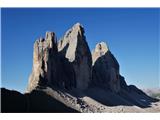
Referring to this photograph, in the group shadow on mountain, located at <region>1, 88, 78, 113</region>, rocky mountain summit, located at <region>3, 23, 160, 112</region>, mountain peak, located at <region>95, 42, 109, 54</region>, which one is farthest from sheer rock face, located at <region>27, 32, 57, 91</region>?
mountain peak, located at <region>95, 42, 109, 54</region>

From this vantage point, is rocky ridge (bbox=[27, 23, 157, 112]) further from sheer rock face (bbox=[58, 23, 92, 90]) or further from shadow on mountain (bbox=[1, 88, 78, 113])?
shadow on mountain (bbox=[1, 88, 78, 113])

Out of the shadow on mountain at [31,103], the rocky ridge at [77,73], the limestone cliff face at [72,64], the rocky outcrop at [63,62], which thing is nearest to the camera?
the shadow on mountain at [31,103]

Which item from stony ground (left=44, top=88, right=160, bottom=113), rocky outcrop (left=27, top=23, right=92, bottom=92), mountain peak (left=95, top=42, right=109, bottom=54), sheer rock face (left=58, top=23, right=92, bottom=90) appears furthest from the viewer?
mountain peak (left=95, top=42, right=109, bottom=54)

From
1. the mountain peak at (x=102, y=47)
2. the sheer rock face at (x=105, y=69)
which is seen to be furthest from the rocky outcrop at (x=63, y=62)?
the mountain peak at (x=102, y=47)

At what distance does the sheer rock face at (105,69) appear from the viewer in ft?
286

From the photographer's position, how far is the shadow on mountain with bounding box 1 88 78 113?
4728 cm

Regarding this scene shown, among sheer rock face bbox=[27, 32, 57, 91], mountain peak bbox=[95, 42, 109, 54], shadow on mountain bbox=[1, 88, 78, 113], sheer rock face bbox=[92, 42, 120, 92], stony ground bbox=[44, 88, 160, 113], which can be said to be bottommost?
shadow on mountain bbox=[1, 88, 78, 113]

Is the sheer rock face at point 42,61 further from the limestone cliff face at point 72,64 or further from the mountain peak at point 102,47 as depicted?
the mountain peak at point 102,47

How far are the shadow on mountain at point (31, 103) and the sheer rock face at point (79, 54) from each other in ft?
60.0
